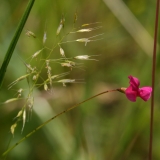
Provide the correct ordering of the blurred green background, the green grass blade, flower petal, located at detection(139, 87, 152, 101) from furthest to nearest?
the blurred green background < flower petal, located at detection(139, 87, 152, 101) < the green grass blade

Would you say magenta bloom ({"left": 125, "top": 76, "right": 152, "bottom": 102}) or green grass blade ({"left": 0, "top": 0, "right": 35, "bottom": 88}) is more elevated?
green grass blade ({"left": 0, "top": 0, "right": 35, "bottom": 88})

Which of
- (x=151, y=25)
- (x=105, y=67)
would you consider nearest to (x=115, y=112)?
(x=105, y=67)

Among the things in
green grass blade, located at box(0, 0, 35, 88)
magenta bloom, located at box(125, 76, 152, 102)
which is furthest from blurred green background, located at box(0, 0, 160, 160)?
green grass blade, located at box(0, 0, 35, 88)

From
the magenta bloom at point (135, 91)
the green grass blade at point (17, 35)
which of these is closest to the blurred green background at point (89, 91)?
the magenta bloom at point (135, 91)

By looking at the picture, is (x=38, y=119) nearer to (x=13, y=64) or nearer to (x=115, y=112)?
(x=13, y=64)

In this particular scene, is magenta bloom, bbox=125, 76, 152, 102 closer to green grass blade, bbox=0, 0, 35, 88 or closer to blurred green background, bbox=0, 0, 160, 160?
green grass blade, bbox=0, 0, 35, 88

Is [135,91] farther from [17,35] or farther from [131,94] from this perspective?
[17,35]

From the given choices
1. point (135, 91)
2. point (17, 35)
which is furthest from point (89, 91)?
point (17, 35)

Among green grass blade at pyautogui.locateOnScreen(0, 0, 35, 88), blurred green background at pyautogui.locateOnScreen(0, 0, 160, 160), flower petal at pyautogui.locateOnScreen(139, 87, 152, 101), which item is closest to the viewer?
green grass blade at pyautogui.locateOnScreen(0, 0, 35, 88)
